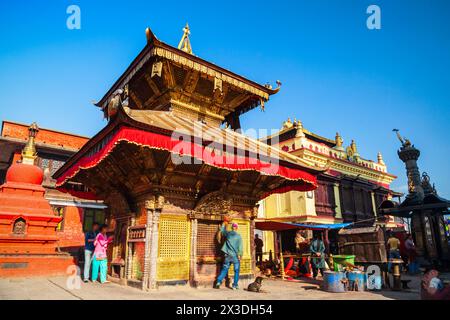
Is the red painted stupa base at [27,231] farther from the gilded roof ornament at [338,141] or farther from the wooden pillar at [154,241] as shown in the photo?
the gilded roof ornament at [338,141]

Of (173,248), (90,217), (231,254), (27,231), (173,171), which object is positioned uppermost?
(173,171)

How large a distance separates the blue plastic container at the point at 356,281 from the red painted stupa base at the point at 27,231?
10.0 metres

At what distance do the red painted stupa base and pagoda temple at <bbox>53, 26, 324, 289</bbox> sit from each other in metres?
1.94

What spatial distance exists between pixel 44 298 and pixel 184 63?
25.1 ft

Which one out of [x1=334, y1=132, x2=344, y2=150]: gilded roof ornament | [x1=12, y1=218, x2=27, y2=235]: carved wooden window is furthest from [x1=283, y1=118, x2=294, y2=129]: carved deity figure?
[x1=12, y1=218, x2=27, y2=235]: carved wooden window

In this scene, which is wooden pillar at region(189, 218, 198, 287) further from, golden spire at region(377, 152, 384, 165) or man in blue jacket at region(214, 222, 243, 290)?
golden spire at region(377, 152, 384, 165)

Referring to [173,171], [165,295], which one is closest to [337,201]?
[173,171]

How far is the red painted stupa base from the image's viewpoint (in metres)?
10.1

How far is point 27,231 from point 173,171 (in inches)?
297

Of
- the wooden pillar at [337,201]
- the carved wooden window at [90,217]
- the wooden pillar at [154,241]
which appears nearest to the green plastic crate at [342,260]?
the wooden pillar at [154,241]

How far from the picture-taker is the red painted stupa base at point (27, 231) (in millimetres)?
10133

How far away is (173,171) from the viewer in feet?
27.3

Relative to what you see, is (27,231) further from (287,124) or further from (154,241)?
(287,124)

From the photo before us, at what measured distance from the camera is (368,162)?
27453 millimetres
